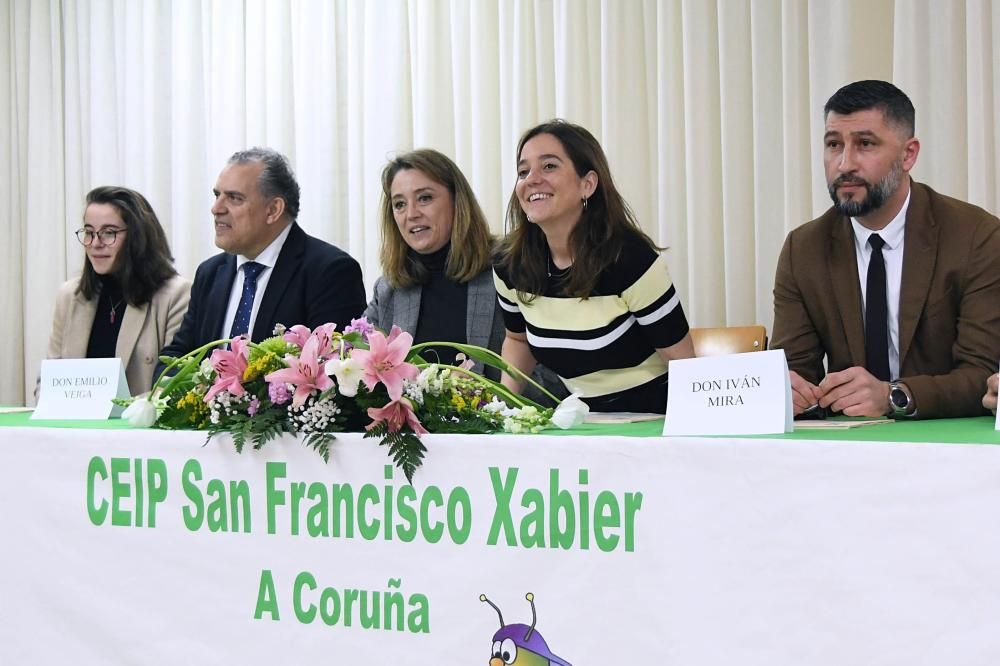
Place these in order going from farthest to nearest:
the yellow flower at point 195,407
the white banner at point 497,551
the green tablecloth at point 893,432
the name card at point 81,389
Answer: the name card at point 81,389
the yellow flower at point 195,407
the green tablecloth at point 893,432
the white banner at point 497,551

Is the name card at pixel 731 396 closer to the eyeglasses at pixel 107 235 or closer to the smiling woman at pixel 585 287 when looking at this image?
the smiling woman at pixel 585 287

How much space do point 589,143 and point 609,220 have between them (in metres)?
0.21

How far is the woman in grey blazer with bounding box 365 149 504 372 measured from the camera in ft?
9.03

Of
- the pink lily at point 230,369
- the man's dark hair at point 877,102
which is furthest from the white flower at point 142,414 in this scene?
the man's dark hair at point 877,102

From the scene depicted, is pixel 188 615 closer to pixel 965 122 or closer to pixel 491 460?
pixel 491 460

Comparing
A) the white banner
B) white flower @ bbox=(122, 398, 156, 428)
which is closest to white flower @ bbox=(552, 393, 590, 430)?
the white banner

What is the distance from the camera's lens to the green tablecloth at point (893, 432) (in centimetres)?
124

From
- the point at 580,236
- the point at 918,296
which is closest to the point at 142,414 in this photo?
the point at 580,236

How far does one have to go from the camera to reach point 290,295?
9.25 ft

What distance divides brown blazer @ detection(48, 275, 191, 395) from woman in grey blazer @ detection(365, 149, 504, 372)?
685mm

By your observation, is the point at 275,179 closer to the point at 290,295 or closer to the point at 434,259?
the point at 290,295

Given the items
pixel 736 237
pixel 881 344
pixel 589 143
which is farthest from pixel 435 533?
pixel 736 237

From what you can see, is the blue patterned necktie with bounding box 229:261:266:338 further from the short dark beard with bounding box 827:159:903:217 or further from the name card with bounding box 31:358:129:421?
the short dark beard with bounding box 827:159:903:217

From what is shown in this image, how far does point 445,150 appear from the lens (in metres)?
4.09
